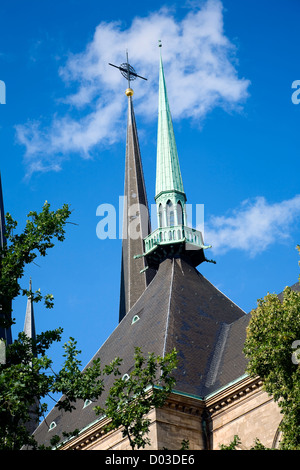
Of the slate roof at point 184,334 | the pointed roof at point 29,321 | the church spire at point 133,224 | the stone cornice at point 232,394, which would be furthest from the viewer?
the pointed roof at point 29,321

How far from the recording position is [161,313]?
3219cm

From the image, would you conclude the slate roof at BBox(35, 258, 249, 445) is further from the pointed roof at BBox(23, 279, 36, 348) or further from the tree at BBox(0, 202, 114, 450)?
the pointed roof at BBox(23, 279, 36, 348)

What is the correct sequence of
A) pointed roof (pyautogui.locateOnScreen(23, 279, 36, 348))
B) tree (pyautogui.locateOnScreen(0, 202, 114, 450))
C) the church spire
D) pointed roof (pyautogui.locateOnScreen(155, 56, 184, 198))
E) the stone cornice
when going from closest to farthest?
1. tree (pyautogui.locateOnScreen(0, 202, 114, 450))
2. the stone cornice
3. pointed roof (pyautogui.locateOnScreen(155, 56, 184, 198))
4. the church spire
5. pointed roof (pyautogui.locateOnScreen(23, 279, 36, 348))

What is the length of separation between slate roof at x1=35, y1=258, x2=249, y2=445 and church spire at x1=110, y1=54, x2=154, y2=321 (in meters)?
6.75

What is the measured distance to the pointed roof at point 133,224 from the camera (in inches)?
1790

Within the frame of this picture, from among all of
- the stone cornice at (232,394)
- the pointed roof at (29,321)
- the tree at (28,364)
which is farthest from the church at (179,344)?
the pointed roof at (29,321)

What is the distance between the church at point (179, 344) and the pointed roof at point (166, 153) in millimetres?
60

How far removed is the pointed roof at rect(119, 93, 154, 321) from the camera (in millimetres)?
45469

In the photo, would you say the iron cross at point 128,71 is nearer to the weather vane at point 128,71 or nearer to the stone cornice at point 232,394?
the weather vane at point 128,71

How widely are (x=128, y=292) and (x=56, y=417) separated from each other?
12806 millimetres

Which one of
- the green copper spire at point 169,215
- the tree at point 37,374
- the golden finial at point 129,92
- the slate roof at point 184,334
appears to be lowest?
the tree at point 37,374

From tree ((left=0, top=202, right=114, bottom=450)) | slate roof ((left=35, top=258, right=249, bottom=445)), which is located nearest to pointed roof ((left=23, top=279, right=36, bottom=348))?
slate roof ((left=35, top=258, right=249, bottom=445))

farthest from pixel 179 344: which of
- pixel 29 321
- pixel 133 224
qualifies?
pixel 29 321

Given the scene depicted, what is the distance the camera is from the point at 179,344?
2952 centimetres
